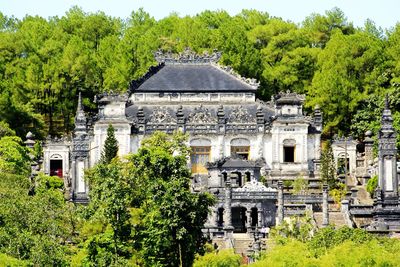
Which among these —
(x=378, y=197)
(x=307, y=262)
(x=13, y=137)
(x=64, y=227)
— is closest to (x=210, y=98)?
(x=13, y=137)

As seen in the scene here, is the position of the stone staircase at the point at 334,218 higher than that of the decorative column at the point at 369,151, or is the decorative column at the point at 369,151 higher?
the decorative column at the point at 369,151

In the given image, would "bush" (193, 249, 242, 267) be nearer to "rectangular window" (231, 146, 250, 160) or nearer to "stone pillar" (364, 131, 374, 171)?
"rectangular window" (231, 146, 250, 160)

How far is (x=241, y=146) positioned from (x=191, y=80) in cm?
574

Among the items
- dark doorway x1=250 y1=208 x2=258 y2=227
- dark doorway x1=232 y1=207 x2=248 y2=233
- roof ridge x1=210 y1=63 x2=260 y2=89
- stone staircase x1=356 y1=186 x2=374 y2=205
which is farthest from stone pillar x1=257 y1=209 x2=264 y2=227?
roof ridge x1=210 y1=63 x2=260 y2=89

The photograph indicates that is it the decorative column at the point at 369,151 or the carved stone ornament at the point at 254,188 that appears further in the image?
the decorative column at the point at 369,151

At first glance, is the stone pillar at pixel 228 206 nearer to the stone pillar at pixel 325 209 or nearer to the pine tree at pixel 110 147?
the stone pillar at pixel 325 209

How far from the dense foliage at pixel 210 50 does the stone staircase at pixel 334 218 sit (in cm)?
1413

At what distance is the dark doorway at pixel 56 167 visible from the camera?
275 feet

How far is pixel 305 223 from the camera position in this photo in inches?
2557

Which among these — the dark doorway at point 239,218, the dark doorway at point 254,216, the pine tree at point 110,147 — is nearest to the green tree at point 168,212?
the dark doorway at point 254,216

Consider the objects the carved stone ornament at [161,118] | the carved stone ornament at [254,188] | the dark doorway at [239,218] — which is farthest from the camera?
the carved stone ornament at [161,118]

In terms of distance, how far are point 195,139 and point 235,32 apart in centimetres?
1542

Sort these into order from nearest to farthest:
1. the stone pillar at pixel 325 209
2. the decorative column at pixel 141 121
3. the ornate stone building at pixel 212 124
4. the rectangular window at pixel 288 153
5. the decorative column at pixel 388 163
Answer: the stone pillar at pixel 325 209 → the decorative column at pixel 388 163 → the ornate stone building at pixel 212 124 → the decorative column at pixel 141 121 → the rectangular window at pixel 288 153

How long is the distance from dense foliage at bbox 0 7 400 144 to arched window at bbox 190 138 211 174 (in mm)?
9046
